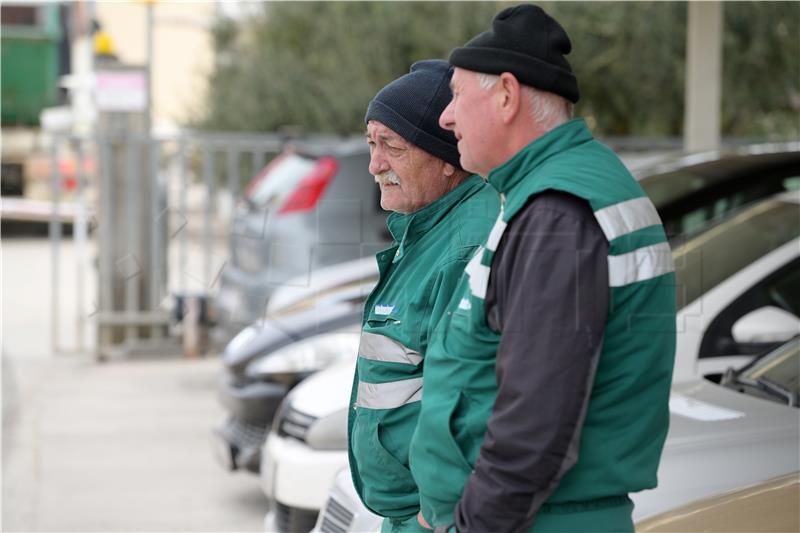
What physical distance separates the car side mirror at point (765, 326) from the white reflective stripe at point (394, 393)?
2.41 meters

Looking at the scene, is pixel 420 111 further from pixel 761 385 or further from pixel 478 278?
pixel 761 385

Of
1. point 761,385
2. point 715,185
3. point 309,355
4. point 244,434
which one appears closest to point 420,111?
point 761,385

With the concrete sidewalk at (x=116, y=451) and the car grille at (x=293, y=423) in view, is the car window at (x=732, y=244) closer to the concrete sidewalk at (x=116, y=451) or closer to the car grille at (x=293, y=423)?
the car grille at (x=293, y=423)

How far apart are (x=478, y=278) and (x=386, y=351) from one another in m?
0.42

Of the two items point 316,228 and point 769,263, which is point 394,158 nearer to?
point 769,263

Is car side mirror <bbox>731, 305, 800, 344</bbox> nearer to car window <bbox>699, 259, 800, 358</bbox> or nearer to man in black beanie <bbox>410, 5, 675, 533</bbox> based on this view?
car window <bbox>699, 259, 800, 358</bbox>

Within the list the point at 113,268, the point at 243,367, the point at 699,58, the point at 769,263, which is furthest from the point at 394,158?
the point at 113,268

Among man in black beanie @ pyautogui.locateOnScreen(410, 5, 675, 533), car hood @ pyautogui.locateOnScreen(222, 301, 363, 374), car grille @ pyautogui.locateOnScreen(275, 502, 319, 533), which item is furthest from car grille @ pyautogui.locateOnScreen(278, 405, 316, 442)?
man in black beanie @ pyautogui.locateOnScreen(410, 5, 675, 533)

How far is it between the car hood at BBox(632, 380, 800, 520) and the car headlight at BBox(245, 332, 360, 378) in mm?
2461

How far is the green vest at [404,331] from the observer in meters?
2.35

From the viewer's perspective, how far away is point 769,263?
4.56 m

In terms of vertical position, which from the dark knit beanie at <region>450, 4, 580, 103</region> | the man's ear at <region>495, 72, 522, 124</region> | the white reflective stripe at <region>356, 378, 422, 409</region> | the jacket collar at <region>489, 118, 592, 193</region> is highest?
the dark knit beanie at <region>450, 4, 580, 103</region>

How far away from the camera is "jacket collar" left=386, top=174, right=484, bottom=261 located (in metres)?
2.49

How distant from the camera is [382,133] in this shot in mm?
2564
